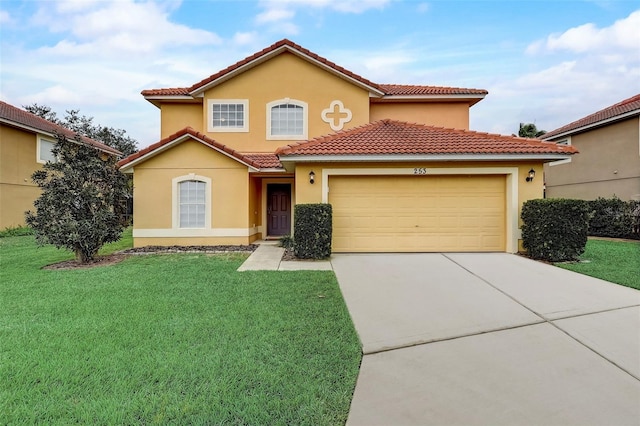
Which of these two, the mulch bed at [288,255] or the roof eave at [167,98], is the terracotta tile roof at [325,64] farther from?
the mulch bed at [288,255]

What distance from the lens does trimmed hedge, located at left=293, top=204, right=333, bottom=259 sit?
368 inches

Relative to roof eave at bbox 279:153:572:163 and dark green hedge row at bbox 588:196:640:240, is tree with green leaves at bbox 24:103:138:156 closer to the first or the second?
roof eave at bbox 279:153:572:163

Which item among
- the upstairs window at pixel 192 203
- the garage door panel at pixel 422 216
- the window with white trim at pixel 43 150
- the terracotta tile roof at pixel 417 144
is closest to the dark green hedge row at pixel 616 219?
the terracotta tile roof at pixel 417 144

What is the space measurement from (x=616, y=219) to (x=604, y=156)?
4969 mm

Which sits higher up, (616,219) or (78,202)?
(78,202)

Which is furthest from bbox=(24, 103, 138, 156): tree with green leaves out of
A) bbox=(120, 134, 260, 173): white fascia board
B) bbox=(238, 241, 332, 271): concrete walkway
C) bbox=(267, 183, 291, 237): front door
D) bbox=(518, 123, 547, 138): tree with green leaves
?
bbox=(518, 123, 547, 138): tree with green leaves

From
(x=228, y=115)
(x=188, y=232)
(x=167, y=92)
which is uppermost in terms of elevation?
(x=167, y=92)

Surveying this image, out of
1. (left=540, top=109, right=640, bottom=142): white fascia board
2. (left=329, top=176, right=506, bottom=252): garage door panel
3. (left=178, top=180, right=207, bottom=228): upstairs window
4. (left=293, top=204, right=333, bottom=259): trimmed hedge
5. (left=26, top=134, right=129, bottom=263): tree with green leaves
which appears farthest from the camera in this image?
(left=540, top=109, right=640, bottom=142): white fascia board

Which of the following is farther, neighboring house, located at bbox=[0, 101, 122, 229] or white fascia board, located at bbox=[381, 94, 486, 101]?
neighboring house, located at bbox=[0, 101, 122, 229]

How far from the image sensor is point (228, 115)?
593 inches

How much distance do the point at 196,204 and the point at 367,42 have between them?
10.5m

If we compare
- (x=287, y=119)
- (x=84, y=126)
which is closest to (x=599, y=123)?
(x=287, y=119)

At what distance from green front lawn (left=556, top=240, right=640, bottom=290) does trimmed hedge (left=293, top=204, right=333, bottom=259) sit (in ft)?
20.9

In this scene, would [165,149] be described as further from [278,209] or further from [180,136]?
[278,209]
